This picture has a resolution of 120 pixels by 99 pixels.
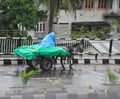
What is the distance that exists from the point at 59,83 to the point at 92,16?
31996 mm

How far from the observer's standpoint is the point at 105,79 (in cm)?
1566

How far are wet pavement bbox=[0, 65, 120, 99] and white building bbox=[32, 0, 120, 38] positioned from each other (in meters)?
25.3

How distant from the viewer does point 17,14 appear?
1179 inches

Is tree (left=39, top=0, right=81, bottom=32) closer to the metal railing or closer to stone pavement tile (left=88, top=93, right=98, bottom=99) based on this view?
the metal railing

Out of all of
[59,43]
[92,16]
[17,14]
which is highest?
[92,16]

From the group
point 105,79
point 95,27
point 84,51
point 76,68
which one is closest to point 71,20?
point 95,27

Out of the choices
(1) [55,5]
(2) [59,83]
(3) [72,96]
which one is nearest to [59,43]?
(1) [55,5]

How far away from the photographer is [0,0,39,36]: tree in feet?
97.0

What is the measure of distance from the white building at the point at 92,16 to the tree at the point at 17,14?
13.4m

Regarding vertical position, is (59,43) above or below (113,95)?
above

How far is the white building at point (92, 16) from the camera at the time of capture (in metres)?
44.4

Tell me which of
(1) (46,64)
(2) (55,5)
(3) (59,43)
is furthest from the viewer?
(2) (55,5)

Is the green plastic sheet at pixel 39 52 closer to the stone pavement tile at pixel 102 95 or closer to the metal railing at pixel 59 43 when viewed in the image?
the metal railing at pixel 59 43

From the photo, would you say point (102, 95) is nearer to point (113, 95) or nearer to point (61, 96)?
point (113, 95)
